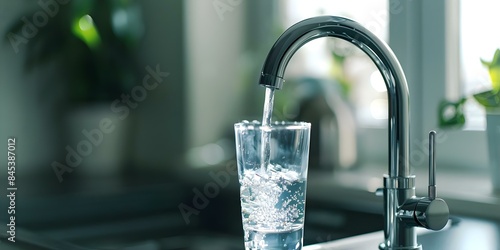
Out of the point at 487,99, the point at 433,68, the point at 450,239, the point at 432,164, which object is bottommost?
the point at 450,239

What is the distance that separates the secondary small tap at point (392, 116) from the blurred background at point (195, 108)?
0.44 meters

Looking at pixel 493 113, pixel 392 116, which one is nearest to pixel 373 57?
pixel 392 116

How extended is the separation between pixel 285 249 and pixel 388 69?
0.80ft

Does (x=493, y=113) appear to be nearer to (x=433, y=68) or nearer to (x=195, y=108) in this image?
(x=433, y=68)

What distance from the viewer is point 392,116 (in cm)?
74

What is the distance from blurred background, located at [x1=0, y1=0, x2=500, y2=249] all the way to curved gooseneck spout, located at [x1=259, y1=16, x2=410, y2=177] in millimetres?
460

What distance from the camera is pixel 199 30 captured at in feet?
6.70

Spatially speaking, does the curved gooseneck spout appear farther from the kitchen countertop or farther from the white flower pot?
the white flower pot

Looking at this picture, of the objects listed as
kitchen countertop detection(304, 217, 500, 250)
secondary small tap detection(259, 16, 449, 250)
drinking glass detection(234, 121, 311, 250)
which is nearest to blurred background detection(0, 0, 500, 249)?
kitchen countertop detection(304, 217, 500, 250)

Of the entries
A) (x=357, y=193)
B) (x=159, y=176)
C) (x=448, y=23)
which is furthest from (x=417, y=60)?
(x=159, y=176)

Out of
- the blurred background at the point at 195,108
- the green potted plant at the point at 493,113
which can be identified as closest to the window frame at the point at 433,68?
the blurred background at the point at 195,108

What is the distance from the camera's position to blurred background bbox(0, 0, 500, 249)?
4.70ft

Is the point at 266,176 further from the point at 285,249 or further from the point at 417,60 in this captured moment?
the point at 417,60

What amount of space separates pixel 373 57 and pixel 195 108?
1364 millimetres
